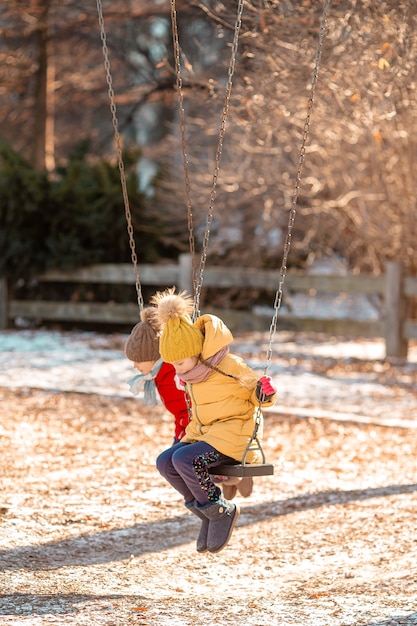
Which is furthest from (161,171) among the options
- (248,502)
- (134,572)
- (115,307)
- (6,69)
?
(134,572)

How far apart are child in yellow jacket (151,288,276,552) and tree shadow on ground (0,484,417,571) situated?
0.72 meters

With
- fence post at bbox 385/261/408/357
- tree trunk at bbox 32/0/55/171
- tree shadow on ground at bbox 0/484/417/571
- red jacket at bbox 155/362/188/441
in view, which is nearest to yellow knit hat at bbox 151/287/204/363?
red jacket at bbox 155/362/188/441

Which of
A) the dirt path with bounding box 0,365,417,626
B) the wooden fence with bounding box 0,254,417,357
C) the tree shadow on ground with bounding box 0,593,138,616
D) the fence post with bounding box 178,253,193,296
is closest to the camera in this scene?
the tree shadow on ground with bounding box 0,593,138,616

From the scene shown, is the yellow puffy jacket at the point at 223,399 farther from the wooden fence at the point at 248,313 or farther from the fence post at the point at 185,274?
the fence post at the point at 185,274

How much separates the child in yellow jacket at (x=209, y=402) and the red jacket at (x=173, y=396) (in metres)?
0.22

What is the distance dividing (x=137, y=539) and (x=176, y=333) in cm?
147

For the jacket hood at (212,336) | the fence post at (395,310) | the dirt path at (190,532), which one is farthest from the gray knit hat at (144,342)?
the fence post at (395,310)

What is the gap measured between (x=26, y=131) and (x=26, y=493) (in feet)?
55.2

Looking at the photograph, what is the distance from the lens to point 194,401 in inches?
173

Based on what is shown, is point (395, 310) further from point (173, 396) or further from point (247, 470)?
point (247, 470)

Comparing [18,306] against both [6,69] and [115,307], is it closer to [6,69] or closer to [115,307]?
[115,307]

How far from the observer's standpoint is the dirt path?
404 centimetres

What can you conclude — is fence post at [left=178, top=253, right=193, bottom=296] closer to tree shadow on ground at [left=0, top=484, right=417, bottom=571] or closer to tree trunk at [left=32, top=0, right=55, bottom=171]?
tree trunk at [left=32, top=0, right=55, bottom=171]

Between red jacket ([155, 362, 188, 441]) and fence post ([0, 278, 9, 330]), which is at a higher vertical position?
fence post ([0, 278, 9, 330])
